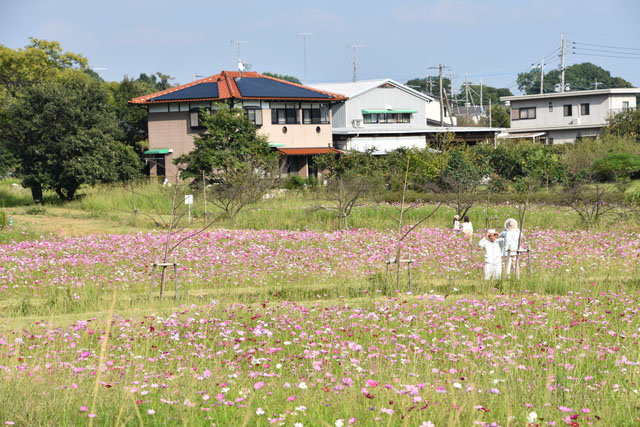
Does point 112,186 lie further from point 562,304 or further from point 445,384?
point 445,384

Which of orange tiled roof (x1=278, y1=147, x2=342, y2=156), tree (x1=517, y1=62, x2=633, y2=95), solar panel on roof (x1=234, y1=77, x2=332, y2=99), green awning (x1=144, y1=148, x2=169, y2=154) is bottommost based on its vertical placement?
orange tiled roof (x1=278, y1=147, x2=342, y2=156)

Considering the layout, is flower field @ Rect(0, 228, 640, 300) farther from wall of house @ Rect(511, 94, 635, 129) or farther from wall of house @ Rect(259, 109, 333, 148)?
wall of house @ Rect(511, 94, 635, 129)

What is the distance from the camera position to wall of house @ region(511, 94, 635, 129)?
51656 mm

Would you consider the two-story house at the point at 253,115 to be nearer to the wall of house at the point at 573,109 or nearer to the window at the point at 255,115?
the window at the point at 255,115

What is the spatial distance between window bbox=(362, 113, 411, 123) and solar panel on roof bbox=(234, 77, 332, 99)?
7993 mm

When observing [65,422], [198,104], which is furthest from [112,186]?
[65,422]

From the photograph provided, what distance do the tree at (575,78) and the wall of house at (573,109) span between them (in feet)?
199

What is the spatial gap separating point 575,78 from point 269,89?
92931 mm

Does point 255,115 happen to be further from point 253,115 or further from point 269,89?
point 269,89

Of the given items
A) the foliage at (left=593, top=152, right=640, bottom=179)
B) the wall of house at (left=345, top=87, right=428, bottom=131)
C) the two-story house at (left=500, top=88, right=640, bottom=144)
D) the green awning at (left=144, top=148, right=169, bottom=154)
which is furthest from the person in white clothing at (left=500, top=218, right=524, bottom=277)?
the two-story house at (left=500, top=88, right=640, bottom=144)

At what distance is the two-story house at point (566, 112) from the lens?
51.7 m

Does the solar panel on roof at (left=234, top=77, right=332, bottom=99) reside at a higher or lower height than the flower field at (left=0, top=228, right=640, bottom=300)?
higher

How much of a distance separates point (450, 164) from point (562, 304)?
2292 cm

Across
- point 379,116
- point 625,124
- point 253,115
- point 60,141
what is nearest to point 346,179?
point 60,141
